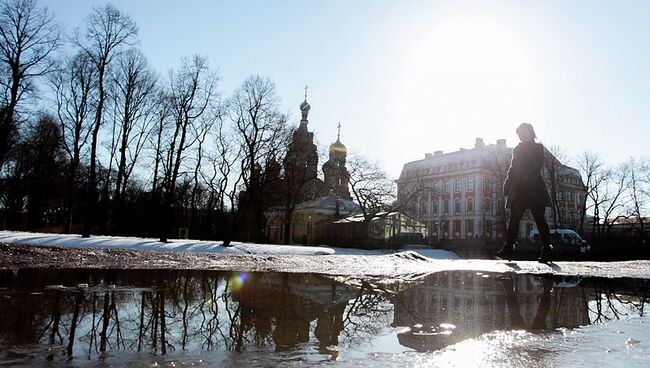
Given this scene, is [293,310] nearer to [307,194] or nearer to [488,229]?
[307,194]

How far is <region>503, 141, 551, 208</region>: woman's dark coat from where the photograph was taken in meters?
8.01

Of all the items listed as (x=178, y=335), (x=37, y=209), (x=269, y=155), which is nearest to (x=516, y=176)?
(x=178, y=335)

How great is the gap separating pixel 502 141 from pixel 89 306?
2801 inches

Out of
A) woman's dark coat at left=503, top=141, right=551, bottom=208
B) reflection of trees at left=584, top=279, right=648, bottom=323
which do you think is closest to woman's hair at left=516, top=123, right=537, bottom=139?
woman's dark coat at left=503, top=141, right=551, bottom=208

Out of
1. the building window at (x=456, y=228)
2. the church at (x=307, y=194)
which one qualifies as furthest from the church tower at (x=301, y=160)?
the building window at (x=456, y=228)

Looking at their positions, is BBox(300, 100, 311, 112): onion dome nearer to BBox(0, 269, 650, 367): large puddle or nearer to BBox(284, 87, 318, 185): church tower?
BBox(284, 87, 318, 185): church tower

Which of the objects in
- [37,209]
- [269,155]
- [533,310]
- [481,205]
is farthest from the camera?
[481,205]

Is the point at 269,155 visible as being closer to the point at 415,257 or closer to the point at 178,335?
the point at 415,257

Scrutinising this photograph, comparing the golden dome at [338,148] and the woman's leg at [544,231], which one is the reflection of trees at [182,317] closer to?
the woman's leg at [544,231]

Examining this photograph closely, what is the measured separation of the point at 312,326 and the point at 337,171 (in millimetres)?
43703

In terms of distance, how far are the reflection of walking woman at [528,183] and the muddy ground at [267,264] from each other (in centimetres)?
88

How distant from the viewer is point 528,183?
8031 mm

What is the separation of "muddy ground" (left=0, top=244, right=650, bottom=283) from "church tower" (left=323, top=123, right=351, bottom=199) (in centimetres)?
3524

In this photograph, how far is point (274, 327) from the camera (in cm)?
270
